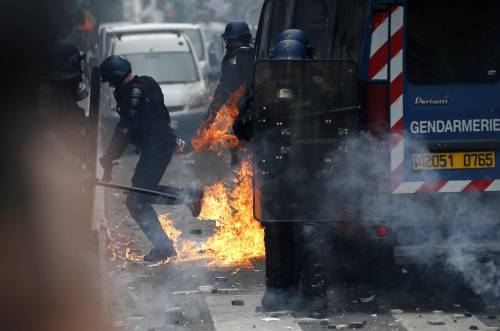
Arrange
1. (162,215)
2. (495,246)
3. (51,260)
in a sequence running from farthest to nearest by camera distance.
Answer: (162,215), (495,246), (51,260)

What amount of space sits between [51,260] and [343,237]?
80.3 inches

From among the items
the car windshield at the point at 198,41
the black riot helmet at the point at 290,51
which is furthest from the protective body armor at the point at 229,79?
the car windshield at the point at 198,41

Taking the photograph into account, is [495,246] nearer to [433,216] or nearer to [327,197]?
[433,216]

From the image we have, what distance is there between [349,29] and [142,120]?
2.77m

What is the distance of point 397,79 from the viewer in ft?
25.6

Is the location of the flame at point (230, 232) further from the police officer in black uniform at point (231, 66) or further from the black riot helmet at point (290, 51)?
the black riot helmet at point (290, 51)

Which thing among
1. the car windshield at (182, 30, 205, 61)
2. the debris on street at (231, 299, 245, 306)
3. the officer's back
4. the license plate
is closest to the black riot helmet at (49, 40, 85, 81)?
the officer's back

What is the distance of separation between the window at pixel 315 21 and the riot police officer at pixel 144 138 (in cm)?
176

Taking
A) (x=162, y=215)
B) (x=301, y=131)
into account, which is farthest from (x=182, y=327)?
(x=162, y=215)

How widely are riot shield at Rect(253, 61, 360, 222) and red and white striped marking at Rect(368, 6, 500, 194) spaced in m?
0.28

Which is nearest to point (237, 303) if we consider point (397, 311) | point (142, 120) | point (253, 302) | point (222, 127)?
point (253, 302)

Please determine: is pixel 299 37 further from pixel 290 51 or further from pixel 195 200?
pixel 195 200

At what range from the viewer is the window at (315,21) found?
27.9 ft

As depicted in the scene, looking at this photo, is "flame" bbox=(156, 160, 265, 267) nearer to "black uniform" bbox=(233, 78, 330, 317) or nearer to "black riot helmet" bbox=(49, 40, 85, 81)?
"black uniform" bbox=(233, 78, 330, 317)
